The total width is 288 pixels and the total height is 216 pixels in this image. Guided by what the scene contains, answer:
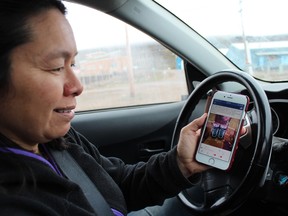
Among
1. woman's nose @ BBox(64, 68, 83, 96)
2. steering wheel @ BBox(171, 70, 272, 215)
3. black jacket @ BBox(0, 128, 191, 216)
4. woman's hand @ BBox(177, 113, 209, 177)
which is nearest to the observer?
black jacket @ BBox(0, 128, 191, 216)

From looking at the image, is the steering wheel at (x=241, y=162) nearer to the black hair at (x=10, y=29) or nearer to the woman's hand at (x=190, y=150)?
the woman's hand at (x=190, y=150)

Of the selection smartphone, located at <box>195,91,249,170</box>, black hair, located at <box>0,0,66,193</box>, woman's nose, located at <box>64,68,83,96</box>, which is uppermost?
black hair, located at <box>0,0,66,193</box>

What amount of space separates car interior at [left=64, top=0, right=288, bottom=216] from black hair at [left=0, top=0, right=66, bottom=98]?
228 mm

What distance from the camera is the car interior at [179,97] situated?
1.27m

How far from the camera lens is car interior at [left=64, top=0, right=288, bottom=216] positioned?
50.1 inches

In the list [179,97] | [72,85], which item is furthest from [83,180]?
[179,97]

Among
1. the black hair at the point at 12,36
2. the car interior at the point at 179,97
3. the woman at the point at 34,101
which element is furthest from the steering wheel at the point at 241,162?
→ the black hair at the point at 12,36

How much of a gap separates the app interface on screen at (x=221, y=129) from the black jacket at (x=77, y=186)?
0.13 m

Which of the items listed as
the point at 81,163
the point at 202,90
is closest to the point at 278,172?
the point at 202,90

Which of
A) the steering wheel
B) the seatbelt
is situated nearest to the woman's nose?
the seatbelt

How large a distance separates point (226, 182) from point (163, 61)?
3.27 ft

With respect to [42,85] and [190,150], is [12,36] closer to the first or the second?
[42,85]

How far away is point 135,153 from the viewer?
2170 mm

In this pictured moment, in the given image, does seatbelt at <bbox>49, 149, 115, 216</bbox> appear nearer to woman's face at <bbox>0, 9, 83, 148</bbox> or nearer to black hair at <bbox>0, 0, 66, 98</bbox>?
woman's face at <bbox>0, 9, 83, 148</bbox>
